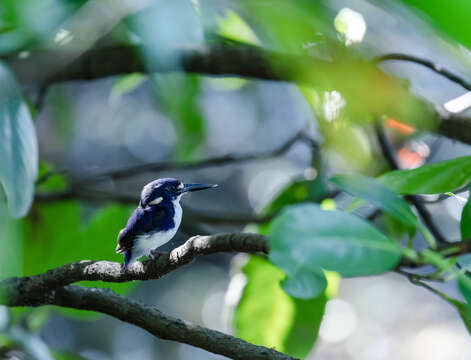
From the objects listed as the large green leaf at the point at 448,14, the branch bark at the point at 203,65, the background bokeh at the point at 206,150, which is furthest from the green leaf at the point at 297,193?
the large green leaf at the point at 448,14

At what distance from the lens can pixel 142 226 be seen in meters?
0.35

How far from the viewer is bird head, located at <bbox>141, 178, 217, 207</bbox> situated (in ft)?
1.22

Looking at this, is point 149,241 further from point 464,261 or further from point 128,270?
point 464,261

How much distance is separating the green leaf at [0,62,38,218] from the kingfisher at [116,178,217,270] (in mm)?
61

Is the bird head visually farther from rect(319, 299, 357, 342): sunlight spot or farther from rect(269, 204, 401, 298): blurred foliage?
rect(319, 299, 357, 342): sunlight spot

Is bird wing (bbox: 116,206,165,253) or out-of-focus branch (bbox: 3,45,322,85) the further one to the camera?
out-of-focus branch (bbox: 3,45,322,85)

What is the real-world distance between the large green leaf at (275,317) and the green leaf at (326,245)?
0.39 meters

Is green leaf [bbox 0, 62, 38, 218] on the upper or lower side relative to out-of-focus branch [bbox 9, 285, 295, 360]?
upper

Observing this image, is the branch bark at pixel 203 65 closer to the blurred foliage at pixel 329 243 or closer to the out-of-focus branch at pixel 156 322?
the out-of-focus branch at pixel 156 322

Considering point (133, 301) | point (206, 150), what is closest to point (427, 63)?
point (133, 301)

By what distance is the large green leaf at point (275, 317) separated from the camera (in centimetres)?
61

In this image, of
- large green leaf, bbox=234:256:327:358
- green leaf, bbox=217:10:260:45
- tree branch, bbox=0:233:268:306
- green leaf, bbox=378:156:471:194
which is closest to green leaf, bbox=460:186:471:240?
green leaf, bbox=378:156:471:194

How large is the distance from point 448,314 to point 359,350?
0.32 meters

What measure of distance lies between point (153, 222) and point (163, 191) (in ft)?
0.09
